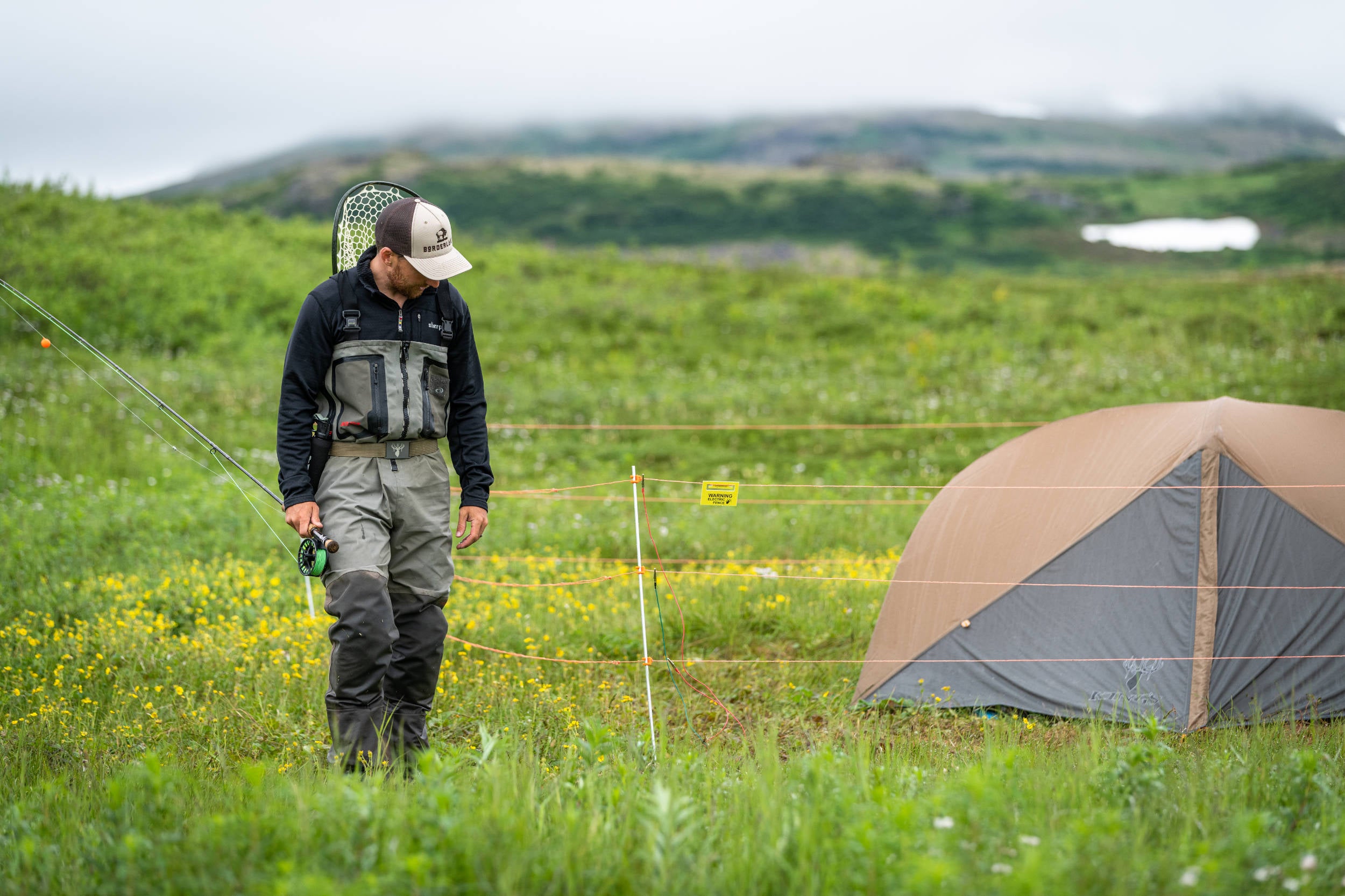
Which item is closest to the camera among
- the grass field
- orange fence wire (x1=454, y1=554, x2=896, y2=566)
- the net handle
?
the grass field

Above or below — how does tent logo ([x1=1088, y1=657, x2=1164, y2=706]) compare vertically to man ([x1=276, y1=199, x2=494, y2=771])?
below

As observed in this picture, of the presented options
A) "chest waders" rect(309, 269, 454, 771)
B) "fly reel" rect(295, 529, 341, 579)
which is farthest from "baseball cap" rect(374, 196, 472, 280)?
"fly reel" rect(295, 529, 341, 579)

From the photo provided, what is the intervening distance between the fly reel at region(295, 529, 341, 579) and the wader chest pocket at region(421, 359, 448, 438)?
1.95ft

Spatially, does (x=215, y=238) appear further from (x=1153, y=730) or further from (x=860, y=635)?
(x=1153, y=730)

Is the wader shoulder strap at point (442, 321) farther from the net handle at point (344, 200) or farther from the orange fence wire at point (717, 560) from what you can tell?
the orange fence wire at point (717, 560)

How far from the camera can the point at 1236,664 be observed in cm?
525

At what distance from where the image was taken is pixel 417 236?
4.36 meters

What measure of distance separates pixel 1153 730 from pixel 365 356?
3.31 meters

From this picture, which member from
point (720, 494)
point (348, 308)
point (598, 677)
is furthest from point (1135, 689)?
point (348, 308)

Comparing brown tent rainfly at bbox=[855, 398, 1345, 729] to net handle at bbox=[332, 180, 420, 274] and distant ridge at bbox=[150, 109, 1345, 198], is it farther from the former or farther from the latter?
distant ridge at bbox=[150, 109, 1345, 198]

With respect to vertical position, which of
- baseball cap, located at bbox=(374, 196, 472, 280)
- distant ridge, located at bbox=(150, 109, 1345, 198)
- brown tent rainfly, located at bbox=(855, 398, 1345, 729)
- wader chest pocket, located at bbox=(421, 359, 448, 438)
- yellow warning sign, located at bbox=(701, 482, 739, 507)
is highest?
distant ridge, located at bbox=(150, 109, 1345, 198)

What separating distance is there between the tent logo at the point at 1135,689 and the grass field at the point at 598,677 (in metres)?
0.24

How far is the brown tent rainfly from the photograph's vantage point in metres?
5.25

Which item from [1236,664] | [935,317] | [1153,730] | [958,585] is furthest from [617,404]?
[1153,730]
